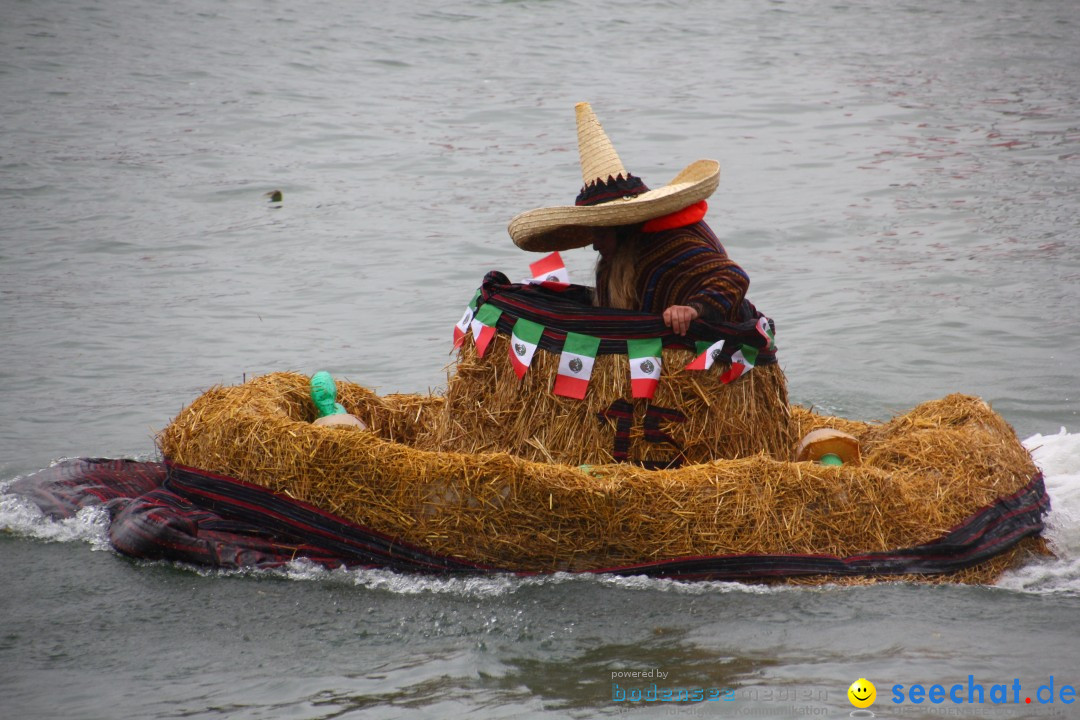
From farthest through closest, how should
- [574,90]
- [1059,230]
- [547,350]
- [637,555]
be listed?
[574,90] → [1059,230] → [547,350] → [637,555]

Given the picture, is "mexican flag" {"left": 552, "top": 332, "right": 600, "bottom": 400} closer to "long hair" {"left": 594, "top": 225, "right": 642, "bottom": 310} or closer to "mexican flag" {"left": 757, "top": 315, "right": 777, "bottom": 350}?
"long hair" {"left": 594, "top": 225, "right": 642, "bottom": 310}

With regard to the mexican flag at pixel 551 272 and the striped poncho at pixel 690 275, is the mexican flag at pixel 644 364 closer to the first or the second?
the striped poncho at pixel 690 275

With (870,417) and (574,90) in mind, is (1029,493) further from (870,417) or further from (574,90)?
(574,90)

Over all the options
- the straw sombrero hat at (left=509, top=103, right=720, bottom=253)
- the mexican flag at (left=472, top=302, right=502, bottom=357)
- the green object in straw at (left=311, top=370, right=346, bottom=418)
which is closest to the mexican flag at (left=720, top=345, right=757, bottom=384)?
the straw sombrero hat at (left=509, top=103, right=720, bottom=253)

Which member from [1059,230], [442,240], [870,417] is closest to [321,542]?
[870,417]

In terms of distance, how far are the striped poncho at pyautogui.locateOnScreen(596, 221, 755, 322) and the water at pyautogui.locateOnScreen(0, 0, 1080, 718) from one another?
1.47 m

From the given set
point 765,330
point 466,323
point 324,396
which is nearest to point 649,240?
point 765,330

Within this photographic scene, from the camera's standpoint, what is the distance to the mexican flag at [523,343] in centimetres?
665

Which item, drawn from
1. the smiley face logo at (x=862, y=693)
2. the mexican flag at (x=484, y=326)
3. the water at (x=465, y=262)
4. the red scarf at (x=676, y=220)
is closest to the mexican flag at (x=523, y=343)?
the mexican flag at (x=484, y=326)

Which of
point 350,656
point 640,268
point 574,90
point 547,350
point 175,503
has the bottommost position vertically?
point 350,656

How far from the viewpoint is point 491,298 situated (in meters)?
6.96

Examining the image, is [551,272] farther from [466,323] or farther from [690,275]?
[690,275]

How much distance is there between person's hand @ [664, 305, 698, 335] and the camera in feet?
21.0

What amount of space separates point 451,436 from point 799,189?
1156 cm
